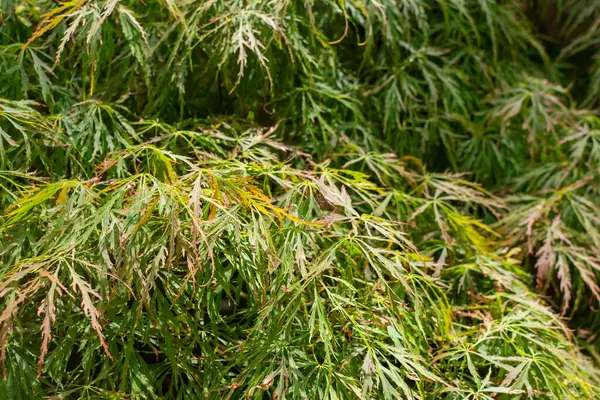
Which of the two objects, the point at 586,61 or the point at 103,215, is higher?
the point at 586,61

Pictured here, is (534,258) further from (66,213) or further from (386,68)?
(66,213)

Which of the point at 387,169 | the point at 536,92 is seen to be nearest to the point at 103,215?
the point at 387,169

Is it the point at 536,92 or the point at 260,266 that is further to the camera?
the point at 536,92

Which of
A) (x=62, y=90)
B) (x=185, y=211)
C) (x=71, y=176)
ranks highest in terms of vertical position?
(x=185, y=211)

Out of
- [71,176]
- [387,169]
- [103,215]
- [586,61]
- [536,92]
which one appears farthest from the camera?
[586,61]

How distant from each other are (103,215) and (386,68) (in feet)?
3.54

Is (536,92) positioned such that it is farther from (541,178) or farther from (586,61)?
(586,61)

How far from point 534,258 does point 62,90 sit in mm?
1479

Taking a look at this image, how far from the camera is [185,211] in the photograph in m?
1.32

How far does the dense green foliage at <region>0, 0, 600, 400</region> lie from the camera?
131cm

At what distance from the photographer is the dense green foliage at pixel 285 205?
4.29ft

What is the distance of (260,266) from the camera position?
1.31 metres

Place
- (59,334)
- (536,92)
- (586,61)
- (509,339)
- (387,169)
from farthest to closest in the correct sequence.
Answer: (586,61) → (536,92) → (387,169) → (509,339) → (59,334)

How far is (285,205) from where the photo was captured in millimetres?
1456
